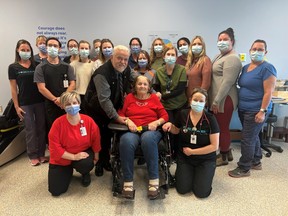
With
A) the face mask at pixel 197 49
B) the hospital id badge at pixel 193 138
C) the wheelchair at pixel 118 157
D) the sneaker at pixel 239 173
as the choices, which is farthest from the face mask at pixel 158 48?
the sneaker at pixel 239 173

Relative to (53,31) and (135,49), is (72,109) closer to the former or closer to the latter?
(135,49)

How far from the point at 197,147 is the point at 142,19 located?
2325 mm

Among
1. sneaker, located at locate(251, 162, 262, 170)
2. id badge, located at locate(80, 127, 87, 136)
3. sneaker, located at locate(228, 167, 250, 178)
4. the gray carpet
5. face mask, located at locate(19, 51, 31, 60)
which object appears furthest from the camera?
sneaker, located at locate(251, 162, 262, 170)

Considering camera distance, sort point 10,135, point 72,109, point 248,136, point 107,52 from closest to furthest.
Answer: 1. point 72,109
2. point 248,136
3. point 107,52
4. point 10,135

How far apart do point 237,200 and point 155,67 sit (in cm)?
177

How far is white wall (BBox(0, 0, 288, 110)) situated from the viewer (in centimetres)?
340

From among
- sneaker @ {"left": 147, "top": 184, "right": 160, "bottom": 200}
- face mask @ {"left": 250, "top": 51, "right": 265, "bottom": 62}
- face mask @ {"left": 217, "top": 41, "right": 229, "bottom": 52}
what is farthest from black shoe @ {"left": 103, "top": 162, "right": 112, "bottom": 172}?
face mask @ {"left": 250, "top": 51, "right": 265, "bottom": 62}

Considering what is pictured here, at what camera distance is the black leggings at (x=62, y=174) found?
6.76 ft

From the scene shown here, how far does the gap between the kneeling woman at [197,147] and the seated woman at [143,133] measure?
18 centimetres

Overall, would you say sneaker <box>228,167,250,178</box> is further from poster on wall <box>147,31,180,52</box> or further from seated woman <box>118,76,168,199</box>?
poster on wall <box>147,31,180,52</box>

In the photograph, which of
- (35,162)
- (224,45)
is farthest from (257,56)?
(35,162)

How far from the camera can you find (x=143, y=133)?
81.3 inches

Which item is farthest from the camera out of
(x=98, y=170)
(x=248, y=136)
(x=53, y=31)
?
(x=53, y=31)

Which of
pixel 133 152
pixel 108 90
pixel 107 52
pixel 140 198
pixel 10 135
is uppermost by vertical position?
pixel 107 52
